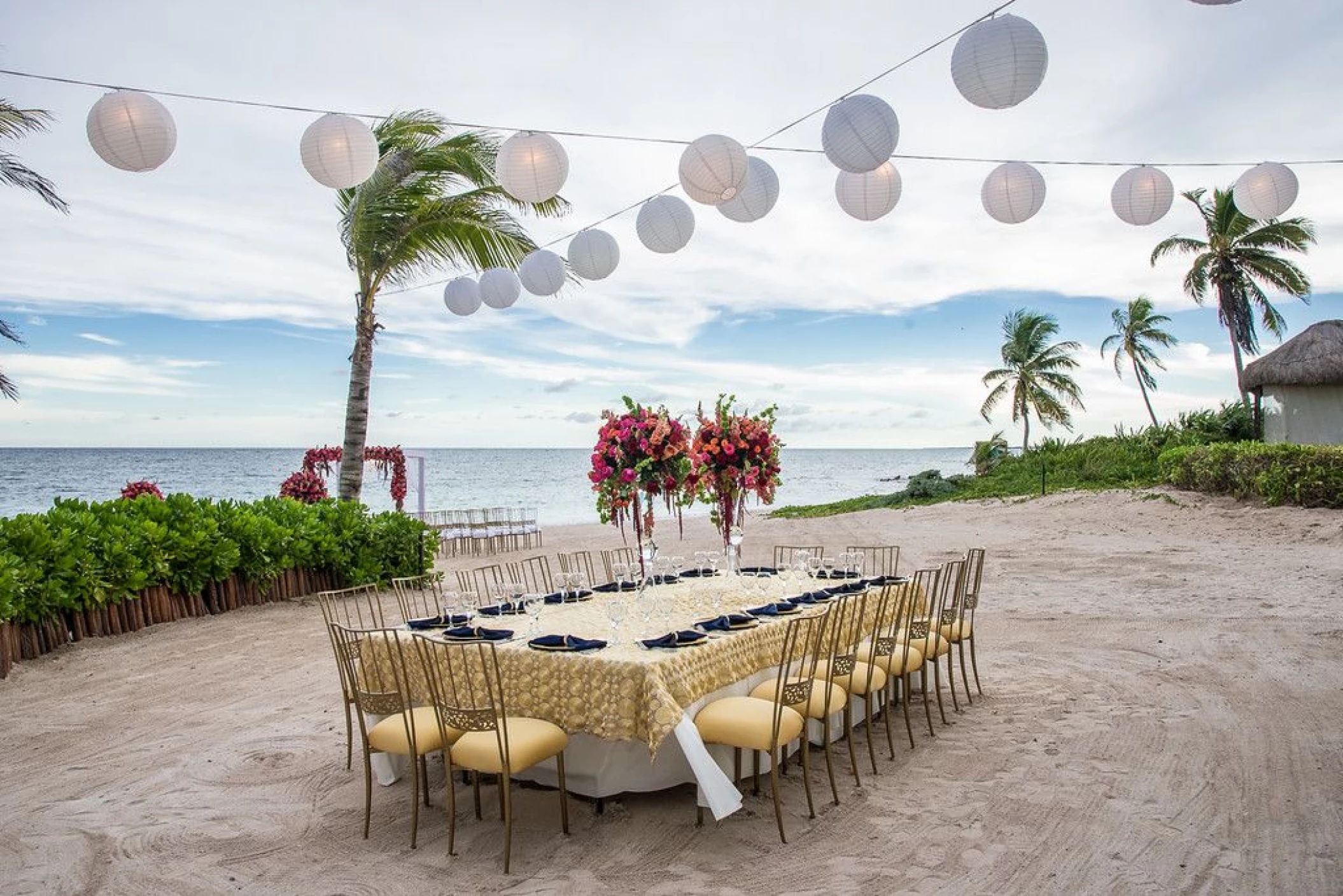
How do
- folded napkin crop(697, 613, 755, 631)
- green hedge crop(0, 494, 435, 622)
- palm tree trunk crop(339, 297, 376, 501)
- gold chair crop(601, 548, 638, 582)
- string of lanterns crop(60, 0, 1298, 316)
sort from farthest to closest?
palm tree trunk crop(339, 297, 376, 501), green hedge crop(0, 494, 435, 622), gold chair crop(601, 548, 638, 582), folded napkin crop(697, 613, 755, 631), string of lanterns crop(60, 0, 1298, 316)

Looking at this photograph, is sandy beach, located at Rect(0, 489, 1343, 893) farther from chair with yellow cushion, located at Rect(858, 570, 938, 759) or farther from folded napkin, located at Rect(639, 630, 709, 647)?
folded napkin, located at Rect(639, 630, 709, 647)

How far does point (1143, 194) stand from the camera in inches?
220

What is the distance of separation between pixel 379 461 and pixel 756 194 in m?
13.0

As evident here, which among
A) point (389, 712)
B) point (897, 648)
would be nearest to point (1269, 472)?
point (897, 648)

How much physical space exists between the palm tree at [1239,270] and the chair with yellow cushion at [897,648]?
2122 cm

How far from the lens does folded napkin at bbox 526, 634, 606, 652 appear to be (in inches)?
143

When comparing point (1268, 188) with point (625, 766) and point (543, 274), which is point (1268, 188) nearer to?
point (543, 274)

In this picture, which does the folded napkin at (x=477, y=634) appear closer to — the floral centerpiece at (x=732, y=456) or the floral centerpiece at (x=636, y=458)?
the floral centerpiece at (x=636, y=458)

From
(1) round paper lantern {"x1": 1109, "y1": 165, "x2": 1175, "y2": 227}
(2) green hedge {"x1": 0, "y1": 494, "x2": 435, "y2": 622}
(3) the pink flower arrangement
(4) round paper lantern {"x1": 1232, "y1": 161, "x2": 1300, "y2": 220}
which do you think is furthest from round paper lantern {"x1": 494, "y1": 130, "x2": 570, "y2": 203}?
(3) the pink flower arrangement

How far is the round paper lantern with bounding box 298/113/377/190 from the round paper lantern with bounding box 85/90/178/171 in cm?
71

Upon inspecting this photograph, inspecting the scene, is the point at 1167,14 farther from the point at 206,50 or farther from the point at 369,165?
the point at 206,50

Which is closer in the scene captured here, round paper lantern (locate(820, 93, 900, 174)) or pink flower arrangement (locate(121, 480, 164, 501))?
round paper lantern (locate(820, 93, 900, 174))

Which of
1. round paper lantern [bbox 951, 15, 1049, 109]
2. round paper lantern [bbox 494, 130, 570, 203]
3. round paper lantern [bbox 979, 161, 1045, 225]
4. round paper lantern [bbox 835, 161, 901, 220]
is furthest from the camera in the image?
round paper lantern [bbox 835, 161, 901, 220]

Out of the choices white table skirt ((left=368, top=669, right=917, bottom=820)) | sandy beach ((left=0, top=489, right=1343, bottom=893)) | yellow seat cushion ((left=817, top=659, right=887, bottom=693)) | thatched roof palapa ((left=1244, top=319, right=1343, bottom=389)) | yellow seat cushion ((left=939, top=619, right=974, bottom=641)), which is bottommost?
sandy beach ((left=0, top=489, right=1343, bottom=893))
